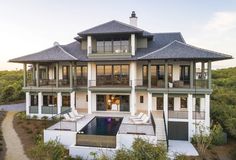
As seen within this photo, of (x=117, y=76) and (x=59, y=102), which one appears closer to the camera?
(x=59, y=102)

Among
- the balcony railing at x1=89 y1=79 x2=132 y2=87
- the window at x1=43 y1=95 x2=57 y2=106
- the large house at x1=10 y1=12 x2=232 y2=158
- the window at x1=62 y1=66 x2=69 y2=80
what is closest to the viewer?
the large house at x1=10 y1=12 x2=232 y2=158

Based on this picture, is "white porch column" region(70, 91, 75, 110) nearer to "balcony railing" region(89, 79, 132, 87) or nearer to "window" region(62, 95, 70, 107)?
"window" region(62, 95, 70, 107)

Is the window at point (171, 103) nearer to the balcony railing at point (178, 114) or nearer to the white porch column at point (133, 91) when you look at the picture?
the balcony railing at point (178, 114)

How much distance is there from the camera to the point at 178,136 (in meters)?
20.5

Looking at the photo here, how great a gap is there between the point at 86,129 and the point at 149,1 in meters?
17.9

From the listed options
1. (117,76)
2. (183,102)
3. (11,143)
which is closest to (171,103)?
(183,102)

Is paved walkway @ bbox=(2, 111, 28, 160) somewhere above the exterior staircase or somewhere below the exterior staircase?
below

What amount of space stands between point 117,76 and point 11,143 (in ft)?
43.9

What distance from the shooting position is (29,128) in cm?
2141

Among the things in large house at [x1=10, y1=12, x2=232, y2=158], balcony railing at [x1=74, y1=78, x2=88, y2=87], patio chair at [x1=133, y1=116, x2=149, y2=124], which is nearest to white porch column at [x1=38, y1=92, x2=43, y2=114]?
large house at [x1=10, y1=12, x2=232, y2=158]

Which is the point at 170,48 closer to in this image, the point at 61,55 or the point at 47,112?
the point at 61,55

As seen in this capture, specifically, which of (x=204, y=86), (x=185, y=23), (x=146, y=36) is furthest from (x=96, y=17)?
(x=204, y=86)

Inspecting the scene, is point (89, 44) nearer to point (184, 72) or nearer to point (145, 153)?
point (184, 72)

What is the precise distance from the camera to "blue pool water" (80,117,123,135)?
18.7 metres
